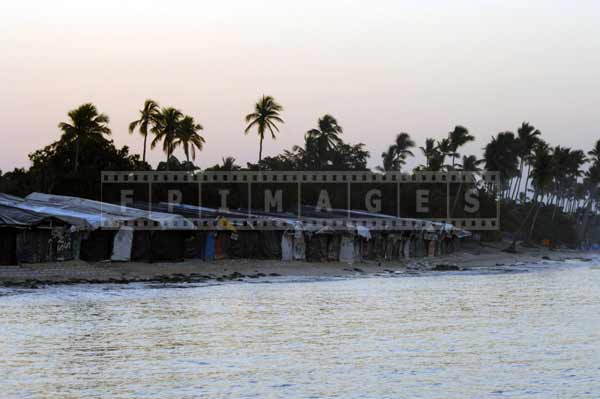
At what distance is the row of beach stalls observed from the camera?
35438 millimetres

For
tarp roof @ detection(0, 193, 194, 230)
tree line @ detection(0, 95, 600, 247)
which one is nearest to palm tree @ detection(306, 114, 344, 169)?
tree line @ detection(0, 95, 600, 247)

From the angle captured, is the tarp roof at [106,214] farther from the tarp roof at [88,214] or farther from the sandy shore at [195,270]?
the sandy shore at [195,270]

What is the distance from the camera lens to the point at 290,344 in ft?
63.3

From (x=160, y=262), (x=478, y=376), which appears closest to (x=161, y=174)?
(x=160, y=262)

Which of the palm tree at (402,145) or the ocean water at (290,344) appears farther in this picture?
the palm tree at (402,145)

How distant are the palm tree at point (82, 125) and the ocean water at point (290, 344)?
2922cm

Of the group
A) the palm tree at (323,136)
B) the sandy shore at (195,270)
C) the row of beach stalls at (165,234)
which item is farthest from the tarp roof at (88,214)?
the palm tree at (323,136)

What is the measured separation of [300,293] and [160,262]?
33.4 feet

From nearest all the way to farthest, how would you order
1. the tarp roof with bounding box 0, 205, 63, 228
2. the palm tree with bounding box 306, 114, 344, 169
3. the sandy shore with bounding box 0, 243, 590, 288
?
the sandy shore with bounding box 0, 243, 590, 288 < the tarp roof with bounding box 0, 205, 63, 228 < the palm tree with bounding box 306, 114, 344, 169

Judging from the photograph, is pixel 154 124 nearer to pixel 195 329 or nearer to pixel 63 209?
pixel 63 209

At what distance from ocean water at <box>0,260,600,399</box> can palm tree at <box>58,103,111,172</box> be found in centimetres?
2922

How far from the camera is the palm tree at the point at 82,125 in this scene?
5931 centimetres

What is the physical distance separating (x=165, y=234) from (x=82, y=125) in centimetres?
2170

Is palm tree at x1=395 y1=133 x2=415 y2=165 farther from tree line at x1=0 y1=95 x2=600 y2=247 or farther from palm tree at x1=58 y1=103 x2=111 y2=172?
palm tree at x1=58 y1=103 x2=111 y2=172
